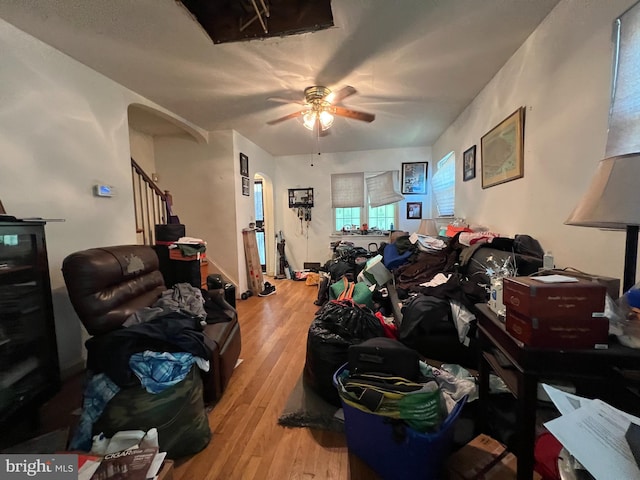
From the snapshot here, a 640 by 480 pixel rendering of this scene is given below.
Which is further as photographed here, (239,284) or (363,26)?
(239,284)

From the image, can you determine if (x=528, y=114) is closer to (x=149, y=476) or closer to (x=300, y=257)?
(x=149, y=476)

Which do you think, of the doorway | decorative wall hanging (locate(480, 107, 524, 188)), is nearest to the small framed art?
decorative wall hanging (locate(480, 107, 524, 188))

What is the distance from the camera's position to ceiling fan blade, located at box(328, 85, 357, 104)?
2.33 metres

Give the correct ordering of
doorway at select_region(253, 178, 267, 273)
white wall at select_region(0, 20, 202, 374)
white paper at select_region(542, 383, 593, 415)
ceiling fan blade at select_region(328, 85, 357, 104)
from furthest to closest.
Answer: doorway at select_region(253, 178, 267, 273)
ceiling fan blade at select_region(328, 85, 357, 104)
white wall at select_region(0, 20, 202, 374)
white paper at select_region(542, 383, 593, 415)

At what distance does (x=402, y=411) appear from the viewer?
3.48ft

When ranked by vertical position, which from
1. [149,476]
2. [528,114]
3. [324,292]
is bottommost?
[324,292]

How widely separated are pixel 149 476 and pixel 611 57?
8.61 ft

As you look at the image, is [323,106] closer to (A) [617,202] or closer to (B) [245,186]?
(B) [245,186]

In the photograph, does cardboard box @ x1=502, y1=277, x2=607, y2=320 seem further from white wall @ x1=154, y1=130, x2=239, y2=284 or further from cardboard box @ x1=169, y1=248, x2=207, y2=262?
white wall @ x1=154, y1=130, x2=239, y2=284

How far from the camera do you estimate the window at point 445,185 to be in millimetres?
3837

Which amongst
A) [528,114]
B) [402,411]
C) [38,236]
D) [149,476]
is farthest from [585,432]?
[38,236]

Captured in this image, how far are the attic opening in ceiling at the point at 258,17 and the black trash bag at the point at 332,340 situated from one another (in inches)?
77.1

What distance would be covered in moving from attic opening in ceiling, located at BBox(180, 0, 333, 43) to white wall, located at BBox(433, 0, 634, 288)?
1.44 metres

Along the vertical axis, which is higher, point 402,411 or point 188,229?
point 188,229
